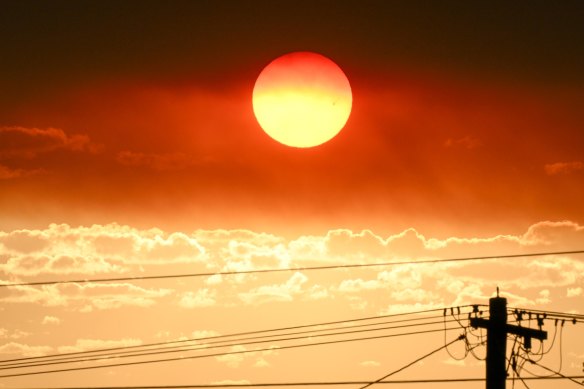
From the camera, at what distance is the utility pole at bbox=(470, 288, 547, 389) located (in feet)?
95.3

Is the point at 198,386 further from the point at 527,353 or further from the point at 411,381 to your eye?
the point at 527,353

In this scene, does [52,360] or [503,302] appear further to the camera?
[52,360]

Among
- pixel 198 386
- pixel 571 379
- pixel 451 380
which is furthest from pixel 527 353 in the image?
A: pixel 198 386

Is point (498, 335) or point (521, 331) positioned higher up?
point (521, 331)

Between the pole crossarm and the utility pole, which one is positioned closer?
the utility pole

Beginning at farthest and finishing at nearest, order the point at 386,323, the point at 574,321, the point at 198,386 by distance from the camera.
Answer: the point at 386,323 < the point at 574,321 < the point at 198,386

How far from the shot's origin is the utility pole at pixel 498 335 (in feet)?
95.3

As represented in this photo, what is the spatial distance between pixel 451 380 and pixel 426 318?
3.34 metres

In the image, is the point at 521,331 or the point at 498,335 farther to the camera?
the point at 521,331

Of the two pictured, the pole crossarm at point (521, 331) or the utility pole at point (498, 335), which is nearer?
the utility pole at point (498, 335)

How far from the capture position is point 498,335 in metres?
29.6

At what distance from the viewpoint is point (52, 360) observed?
3194 centimetres

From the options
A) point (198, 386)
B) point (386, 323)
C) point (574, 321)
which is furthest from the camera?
point (386, 323)

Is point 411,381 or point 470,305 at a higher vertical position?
point 470,305
